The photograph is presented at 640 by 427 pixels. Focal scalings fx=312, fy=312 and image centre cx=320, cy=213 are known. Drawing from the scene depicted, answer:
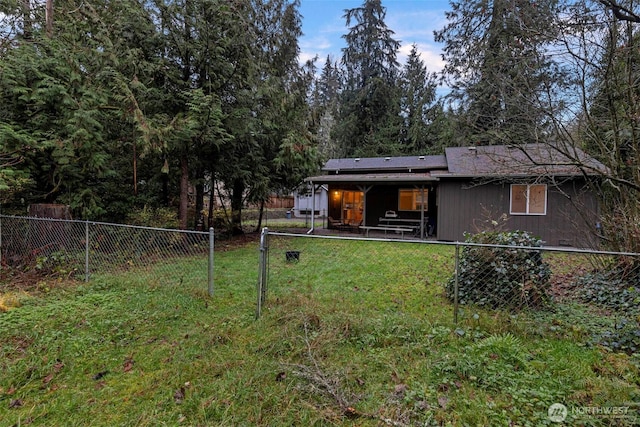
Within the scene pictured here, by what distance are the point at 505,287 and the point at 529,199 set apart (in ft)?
25.7

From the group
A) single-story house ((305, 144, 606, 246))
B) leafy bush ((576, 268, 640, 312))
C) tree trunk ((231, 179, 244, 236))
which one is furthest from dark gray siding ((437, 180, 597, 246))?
tree trunk ((231, 179, 244, 236))

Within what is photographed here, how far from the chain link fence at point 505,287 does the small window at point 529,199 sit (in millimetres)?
4488

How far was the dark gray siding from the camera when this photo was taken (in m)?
9.73

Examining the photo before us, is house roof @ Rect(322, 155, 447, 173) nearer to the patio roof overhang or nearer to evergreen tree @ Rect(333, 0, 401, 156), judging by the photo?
the patio roof overhang

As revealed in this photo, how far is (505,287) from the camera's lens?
402 centimetres

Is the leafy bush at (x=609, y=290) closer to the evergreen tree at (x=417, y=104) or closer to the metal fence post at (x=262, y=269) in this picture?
the metal fence post at (x=262, y=269)

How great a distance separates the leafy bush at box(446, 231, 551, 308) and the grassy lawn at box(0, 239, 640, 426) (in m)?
0.32

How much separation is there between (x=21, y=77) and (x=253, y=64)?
4.89m

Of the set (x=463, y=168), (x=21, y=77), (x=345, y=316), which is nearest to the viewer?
(x=345, y=316)

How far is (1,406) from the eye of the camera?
2338 millimetres

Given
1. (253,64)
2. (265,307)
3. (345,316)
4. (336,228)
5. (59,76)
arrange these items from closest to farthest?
(345,316) < (265,307) < (59,76) < (253,64) < (336,228)

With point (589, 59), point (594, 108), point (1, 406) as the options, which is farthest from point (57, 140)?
point (594, 108)

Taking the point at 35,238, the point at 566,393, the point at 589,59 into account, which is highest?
the point at 589,59

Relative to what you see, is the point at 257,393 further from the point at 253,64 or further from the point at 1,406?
the point at 253,64
